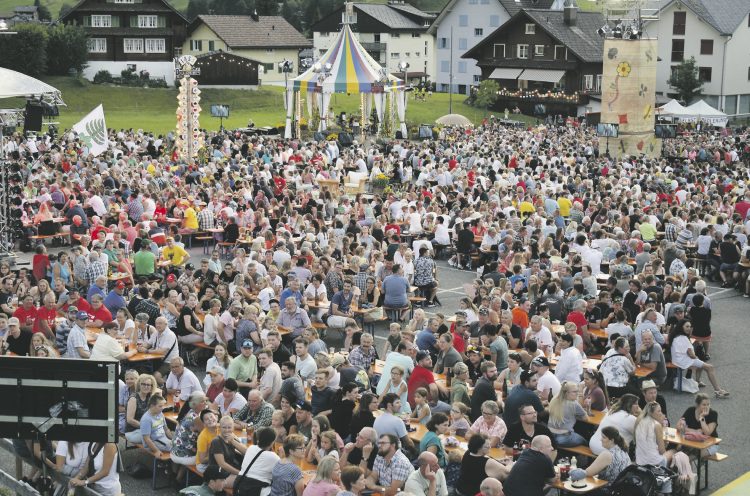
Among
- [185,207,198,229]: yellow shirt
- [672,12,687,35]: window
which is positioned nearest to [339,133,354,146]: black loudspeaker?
[185,207,198,229]: yellow shirt

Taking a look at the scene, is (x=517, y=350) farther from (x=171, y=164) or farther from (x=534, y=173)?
(x=171, y=164)

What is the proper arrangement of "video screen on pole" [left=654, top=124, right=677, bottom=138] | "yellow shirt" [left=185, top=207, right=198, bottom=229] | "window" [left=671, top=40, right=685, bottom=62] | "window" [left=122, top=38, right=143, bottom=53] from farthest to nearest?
"window" [left=122, top=38, right=143, bottom=53] < "window" [left=671, top=40, right=685, bottom=62] < "video screen on pole" [left=654, top=124, right=677, bottom=138] < "yellow shirt" [left=185, top=207, right=198, bottom=229]

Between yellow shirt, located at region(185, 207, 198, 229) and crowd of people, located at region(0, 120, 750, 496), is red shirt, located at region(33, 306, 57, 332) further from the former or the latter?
yellow shirt, located at region(185, 207, 198, 229)

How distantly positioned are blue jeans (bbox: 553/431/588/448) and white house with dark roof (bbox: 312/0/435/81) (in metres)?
80.3

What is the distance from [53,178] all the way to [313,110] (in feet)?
81.3

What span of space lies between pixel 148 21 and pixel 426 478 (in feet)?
242

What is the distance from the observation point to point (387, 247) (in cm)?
2123

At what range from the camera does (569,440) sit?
11922mm

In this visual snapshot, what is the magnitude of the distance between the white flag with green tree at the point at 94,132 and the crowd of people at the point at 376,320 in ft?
2.58

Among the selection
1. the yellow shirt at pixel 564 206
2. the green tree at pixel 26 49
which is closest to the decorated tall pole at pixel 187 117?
the yellow shirt at pixel 564 206

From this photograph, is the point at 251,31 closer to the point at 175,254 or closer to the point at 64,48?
the point at 64,48

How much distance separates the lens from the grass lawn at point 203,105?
203 ft

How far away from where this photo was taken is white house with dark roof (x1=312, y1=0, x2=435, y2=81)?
9181cm

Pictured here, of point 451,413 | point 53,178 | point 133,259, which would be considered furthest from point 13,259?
point 451,413
